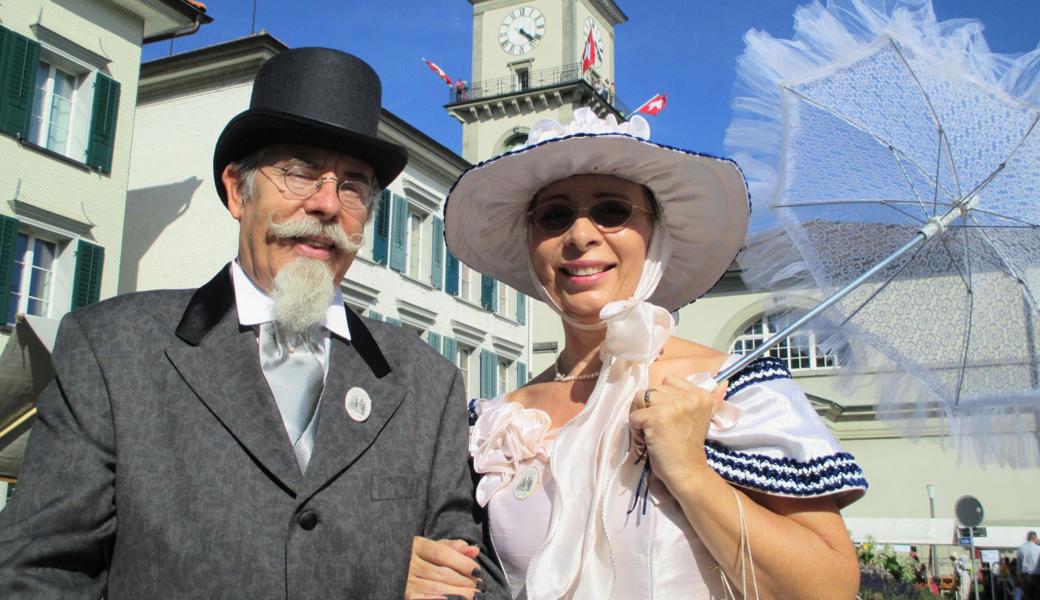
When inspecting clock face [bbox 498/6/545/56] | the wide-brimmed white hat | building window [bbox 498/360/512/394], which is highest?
clock face [bbox 498/6/545/56]

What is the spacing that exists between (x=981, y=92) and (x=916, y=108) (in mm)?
222

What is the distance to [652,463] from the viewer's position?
2.14 metres

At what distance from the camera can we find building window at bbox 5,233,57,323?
1211 cm

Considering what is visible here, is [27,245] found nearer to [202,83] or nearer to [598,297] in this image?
[202,83]

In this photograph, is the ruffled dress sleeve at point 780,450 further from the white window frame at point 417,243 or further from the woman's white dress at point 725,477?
the white window frame at point 417,243

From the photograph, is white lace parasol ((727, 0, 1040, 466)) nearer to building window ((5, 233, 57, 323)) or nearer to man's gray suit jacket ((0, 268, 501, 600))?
man's gray suit jacket ((0, 268, 501, 600))

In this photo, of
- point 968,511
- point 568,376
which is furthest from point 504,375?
point 568,376

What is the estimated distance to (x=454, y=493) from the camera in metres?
2.24

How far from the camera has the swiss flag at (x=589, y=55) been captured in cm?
3304

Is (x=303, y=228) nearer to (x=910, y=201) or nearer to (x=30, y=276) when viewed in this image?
(x=910, y=201)

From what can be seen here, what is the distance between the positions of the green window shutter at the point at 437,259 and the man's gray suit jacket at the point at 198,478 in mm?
18867

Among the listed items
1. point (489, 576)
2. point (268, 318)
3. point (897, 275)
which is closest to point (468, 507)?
point (489, 576)

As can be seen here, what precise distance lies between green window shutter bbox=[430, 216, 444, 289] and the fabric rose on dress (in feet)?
60.2

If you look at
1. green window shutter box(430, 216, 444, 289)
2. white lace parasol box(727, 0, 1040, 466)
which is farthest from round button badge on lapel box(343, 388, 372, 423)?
green window shutter box(430, 216, 444, 289)
